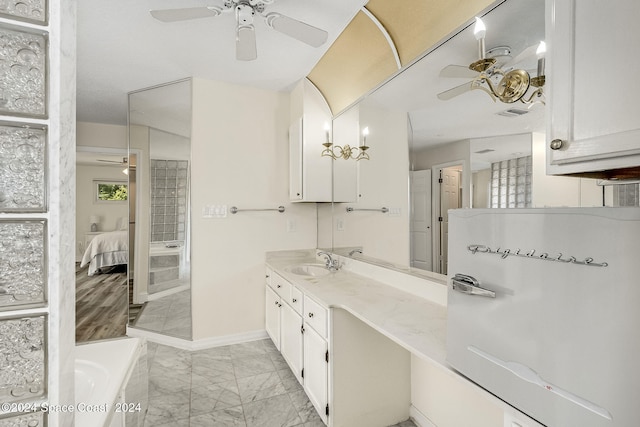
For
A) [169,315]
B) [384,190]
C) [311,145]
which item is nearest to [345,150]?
[311,145]

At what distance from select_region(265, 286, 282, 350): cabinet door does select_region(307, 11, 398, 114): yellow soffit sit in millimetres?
1839

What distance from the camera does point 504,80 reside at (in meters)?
1.27

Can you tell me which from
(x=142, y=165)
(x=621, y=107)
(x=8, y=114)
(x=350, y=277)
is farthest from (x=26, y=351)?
(x=142, y=165)

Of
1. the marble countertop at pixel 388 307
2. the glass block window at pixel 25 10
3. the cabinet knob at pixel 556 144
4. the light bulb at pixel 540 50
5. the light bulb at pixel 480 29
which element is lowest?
the marble countertop at pixel 388 307

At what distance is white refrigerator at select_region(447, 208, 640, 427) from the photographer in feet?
1.85

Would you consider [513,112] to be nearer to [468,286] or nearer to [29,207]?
[468,286]

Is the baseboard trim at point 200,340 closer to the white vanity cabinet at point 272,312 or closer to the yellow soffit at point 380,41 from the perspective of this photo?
the white vanity cabinet at point 272,312

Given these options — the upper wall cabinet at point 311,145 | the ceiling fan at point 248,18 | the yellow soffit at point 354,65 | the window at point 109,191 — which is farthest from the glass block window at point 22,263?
the window at point 109,191

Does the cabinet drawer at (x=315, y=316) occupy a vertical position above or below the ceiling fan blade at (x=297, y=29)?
below

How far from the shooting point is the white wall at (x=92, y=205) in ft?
24.9

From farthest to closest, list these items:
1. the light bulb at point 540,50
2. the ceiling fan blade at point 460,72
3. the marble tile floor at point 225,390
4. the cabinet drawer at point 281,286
Answer: 1. the cabinet drawer at point 281,286
2. the marble tile floor at point 225,390
3. the ceiling fan blade at point 460,72
4. the light bulb at point 540,50

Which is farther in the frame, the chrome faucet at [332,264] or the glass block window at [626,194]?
the chrome faucet at [332,264]

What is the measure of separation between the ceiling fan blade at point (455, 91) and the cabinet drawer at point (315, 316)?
1.36 m

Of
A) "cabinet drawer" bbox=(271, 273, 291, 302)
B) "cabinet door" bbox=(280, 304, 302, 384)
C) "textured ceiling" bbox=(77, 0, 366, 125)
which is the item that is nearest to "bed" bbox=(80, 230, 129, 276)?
"textured ceiling" bbox=(77, 0, 366, 125)
